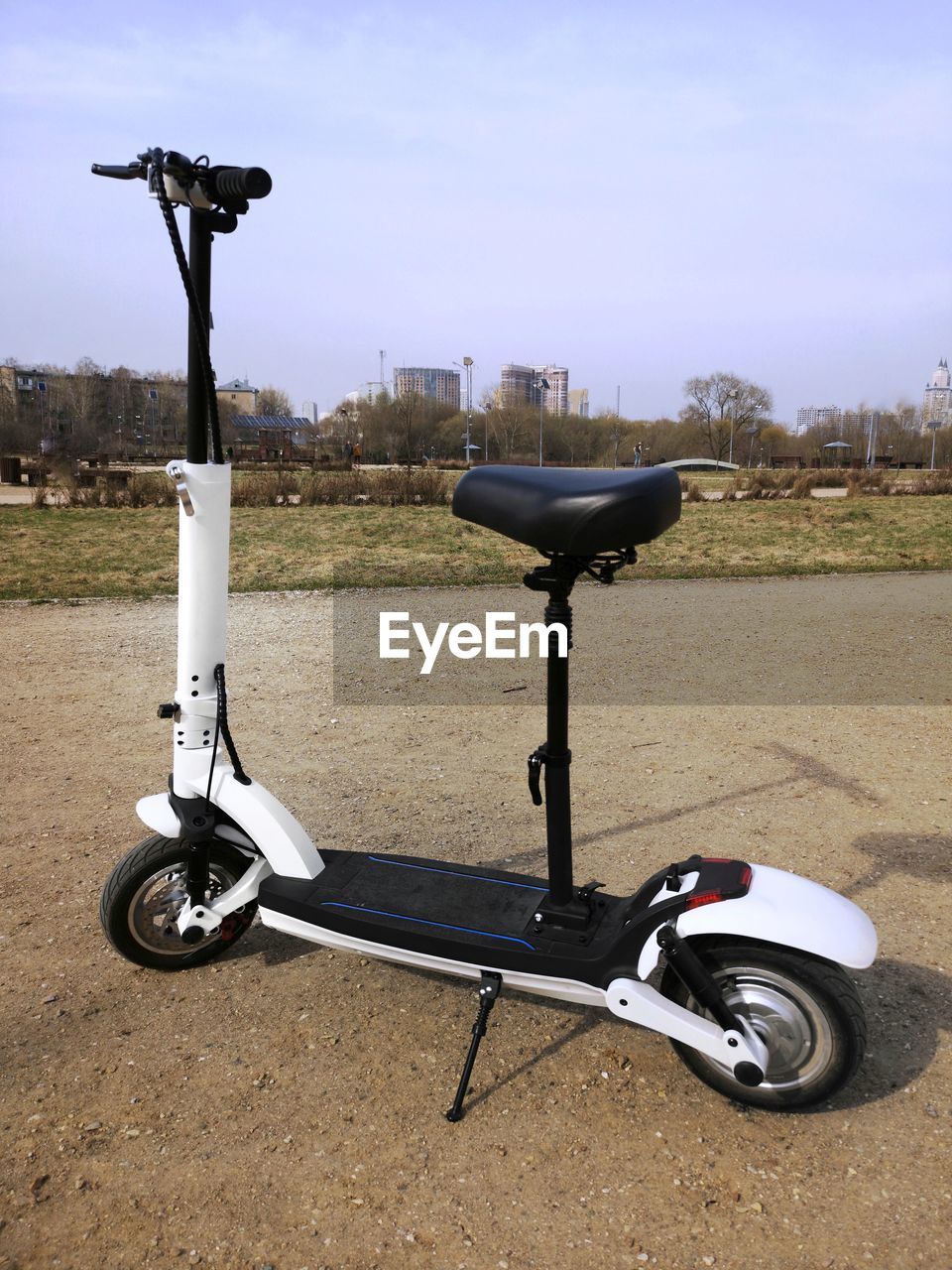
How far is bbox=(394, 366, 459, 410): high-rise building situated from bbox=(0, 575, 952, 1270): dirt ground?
9939 cm

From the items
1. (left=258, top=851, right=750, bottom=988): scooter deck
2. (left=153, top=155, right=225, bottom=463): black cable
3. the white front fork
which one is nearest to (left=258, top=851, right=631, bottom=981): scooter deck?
(left=258, top=851, right=750, bottom=988): scooter deck

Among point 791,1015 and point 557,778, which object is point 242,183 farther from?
point 791,1015

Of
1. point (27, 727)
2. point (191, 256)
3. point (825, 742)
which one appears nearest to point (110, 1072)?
point (191, 256)

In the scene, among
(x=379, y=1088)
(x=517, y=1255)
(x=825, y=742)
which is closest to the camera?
(x=517, y=1255)

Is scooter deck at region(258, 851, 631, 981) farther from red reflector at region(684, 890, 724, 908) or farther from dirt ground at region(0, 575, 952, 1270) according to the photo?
dirt ground at region(0, 575, 952, 1270)

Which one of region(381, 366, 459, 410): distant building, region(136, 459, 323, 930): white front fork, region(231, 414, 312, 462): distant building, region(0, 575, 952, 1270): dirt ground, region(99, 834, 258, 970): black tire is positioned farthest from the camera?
region(381, 366, 459, 410): distant building

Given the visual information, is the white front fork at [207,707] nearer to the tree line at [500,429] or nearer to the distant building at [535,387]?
the tree line at [500,429]

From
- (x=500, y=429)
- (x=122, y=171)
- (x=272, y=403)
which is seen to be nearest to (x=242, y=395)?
(x=272, y=403)

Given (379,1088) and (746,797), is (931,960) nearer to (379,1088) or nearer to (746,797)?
(746,797)

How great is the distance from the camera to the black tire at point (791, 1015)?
2.28 meters

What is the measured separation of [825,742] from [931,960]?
89.4 inches

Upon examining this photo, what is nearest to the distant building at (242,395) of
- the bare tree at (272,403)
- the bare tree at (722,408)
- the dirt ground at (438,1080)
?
the bare tree at (272,403)

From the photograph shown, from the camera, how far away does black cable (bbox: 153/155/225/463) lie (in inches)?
97.5

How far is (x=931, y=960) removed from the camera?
312 cm
